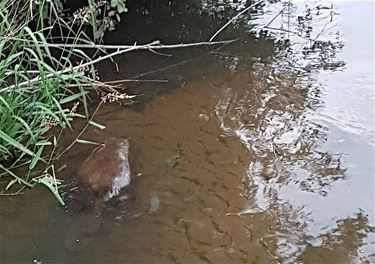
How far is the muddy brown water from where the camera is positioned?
2475 millimetres

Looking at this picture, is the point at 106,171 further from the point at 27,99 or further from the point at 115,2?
the point at 115,2

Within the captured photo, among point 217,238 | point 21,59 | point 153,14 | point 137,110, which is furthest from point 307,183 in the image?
point 153,14

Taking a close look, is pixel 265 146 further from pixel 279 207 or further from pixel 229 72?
pixel 229 72

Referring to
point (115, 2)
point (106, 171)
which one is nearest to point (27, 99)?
point (106, 171)

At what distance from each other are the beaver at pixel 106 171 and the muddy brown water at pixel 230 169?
0.15 ft

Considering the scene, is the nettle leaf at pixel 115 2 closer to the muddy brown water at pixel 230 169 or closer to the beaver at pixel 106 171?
the muddy brown water at pixel 230 169

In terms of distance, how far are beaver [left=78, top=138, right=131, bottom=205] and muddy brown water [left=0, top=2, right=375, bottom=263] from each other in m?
0.05

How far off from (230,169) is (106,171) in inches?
20.4

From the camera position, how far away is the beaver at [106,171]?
273 cm

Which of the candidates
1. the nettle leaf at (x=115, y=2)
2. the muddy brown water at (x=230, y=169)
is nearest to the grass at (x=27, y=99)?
the muddy brown water at (x=230, y=169)

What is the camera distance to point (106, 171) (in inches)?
109

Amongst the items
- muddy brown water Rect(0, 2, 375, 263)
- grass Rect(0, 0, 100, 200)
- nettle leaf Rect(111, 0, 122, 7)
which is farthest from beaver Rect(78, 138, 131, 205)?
nettle leaf Rect(111, 0, 122, 7)

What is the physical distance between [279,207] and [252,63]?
1216mm

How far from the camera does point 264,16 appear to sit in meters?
4.15
